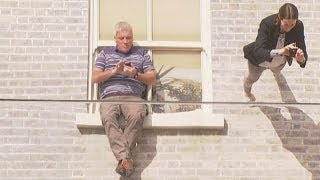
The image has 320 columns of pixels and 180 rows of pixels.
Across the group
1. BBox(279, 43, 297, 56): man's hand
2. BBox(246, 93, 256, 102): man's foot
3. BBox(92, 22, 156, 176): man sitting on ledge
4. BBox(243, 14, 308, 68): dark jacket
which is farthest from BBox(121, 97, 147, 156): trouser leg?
BBox(279, 43, 297, 56): man's hand

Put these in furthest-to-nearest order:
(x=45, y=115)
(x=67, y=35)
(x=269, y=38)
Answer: (x=67, y=35) < (x=269, y=38) < (x=45, y=115)

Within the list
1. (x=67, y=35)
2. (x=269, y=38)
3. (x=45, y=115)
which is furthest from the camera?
(x=67, y=35)

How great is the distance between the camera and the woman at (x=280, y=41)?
5.41m

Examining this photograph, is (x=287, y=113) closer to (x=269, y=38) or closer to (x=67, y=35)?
(x=269, y=38)

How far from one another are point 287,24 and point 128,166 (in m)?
1.41

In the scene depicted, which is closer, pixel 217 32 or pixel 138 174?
pixel 138 174

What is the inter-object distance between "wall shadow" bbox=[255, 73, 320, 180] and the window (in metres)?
0.69

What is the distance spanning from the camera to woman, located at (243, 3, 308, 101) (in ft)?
17.7

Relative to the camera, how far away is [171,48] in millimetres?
6008

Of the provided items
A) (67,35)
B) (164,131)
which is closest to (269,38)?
(164,131)

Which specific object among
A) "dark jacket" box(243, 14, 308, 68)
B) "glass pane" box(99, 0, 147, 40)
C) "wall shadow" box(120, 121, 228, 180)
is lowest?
"wall shadow" box(120, 121, 228, 180)

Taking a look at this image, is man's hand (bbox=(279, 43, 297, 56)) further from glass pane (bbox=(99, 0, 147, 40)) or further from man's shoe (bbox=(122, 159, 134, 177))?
man's shoe (bbox=(122, 159, 134, 177))

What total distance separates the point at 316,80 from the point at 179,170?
1.43m

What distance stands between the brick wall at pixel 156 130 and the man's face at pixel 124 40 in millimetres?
267
